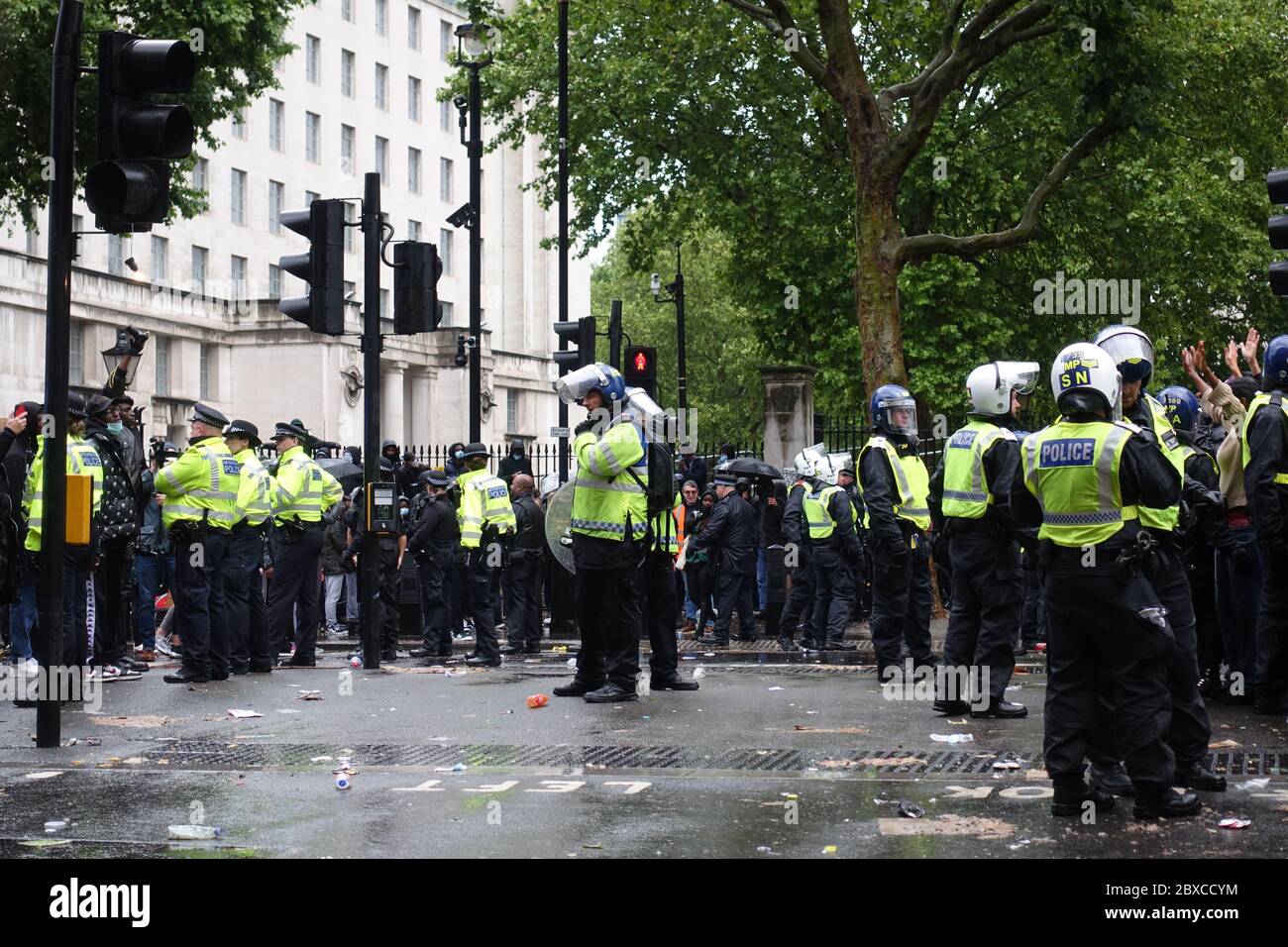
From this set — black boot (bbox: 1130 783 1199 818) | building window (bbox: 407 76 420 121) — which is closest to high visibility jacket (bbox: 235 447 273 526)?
black boot (bbox: 1130 783 1199 818)

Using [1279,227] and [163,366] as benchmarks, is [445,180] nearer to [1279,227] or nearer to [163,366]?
[163,366]

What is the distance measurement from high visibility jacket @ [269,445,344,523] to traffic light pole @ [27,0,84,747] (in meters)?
5.12

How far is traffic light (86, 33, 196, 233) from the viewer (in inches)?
339

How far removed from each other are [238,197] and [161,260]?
5412 mm

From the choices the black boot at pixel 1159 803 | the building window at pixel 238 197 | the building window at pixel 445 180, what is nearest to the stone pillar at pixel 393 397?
the building window at pixel 238 197

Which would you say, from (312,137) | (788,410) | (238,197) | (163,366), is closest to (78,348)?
(163,366)

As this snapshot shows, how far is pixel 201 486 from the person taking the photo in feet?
42.1

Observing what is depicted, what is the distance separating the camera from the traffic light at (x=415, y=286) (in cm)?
1388

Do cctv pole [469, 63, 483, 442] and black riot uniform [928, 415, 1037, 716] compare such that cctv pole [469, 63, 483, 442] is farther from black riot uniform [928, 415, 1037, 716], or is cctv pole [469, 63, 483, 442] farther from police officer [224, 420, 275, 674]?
black riot uniform [928, 415, 1037, 716]

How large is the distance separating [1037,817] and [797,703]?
450cm

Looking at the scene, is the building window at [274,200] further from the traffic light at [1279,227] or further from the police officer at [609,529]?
the traffic light at [1279,227]

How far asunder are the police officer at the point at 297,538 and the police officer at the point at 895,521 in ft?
15.4
